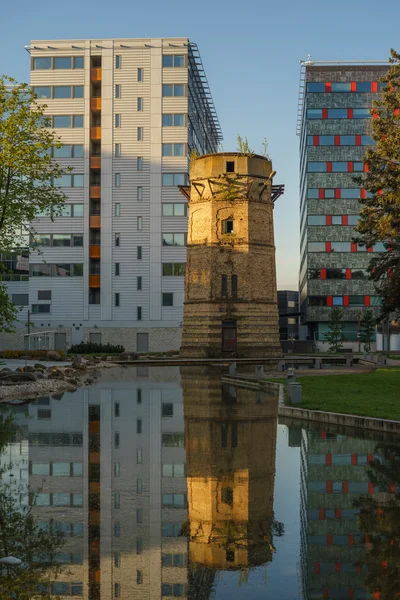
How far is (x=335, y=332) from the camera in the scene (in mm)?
88625

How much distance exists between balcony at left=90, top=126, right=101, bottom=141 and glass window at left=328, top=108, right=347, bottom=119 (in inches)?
1540

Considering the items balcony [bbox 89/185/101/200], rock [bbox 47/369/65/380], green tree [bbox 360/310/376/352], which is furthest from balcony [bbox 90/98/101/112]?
rock [bbox 47/369/65/380]

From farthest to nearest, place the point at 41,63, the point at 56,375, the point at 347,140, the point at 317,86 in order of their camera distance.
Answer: the point at 347,140 < the point at 317,86 < the point at 41,63 < the point at 56,375

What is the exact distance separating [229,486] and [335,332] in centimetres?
7970

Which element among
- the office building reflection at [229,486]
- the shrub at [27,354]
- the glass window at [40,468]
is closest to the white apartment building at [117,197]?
the shrub at [27,354]

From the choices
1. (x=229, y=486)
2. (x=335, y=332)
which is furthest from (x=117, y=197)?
(x=229, y=486)

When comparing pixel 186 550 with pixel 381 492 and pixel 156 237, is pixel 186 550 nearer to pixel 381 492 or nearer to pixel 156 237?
pixel 381 492

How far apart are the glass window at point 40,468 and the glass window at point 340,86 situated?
9704 centimetres

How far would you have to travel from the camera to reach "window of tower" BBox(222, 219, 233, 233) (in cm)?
6412

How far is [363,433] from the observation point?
1688 cm

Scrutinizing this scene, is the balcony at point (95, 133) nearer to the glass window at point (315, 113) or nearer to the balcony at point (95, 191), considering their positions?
the balcony at point (95, 191)

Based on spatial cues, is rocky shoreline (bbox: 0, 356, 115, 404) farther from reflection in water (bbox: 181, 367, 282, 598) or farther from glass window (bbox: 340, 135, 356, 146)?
glass window (bbox: 340, 135, 356, 146)

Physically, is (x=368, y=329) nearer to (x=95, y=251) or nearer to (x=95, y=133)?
(x=95, y=251)

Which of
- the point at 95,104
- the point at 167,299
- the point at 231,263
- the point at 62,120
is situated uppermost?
the point at 95,104
